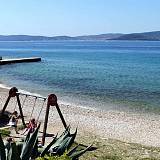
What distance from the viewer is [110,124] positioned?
21.6 metres

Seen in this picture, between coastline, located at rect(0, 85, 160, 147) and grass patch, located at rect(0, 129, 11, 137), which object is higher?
grass patch, located at rect(0, 129, 11, 137)

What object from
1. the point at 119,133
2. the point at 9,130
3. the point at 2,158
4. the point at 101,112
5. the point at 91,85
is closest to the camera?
the point at 2,158

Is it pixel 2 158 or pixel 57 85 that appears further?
pixel 57 85

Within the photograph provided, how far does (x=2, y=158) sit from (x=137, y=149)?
8.24 m

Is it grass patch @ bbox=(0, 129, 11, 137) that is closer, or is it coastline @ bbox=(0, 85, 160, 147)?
grass patch @ bbox=(0, 129, 11, 137)

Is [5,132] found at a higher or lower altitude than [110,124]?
Answer: higher

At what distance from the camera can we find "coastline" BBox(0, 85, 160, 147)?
18380 mm

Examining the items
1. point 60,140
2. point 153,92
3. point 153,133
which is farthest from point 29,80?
point 60,140

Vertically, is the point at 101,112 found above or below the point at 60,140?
below

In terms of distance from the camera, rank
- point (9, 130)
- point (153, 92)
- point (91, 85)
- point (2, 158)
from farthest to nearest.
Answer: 1. point (91, 85)
2. point (153, 92)
3. point (9, 130)
4. point (2, 158)

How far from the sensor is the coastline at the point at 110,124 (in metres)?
18.4

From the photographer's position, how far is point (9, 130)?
1716cm

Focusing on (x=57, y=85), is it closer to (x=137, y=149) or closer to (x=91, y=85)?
(x=91, y=85)

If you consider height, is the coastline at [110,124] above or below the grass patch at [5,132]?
below
